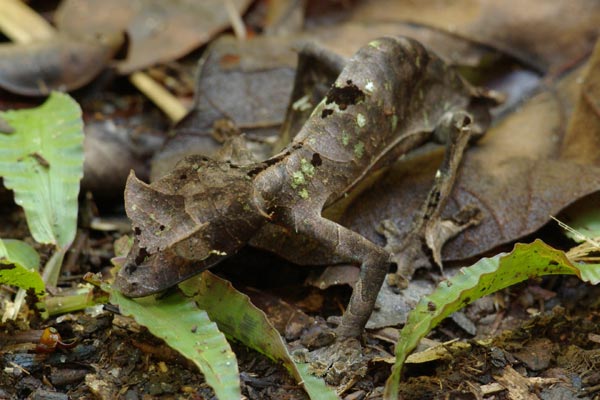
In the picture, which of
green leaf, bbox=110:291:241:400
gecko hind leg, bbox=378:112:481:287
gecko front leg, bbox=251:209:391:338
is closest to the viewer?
green leaf, bbox=110:291:241:400

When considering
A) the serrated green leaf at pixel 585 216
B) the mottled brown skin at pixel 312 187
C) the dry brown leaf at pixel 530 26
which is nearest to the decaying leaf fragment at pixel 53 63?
the dry brown leaf at pixel 530 26

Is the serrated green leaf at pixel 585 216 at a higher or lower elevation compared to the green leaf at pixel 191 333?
higher

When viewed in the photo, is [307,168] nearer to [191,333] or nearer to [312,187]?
[312,187]

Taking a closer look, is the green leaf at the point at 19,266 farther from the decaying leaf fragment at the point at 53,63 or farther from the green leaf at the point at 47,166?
the decaying leaf fragment at the point at 53,63

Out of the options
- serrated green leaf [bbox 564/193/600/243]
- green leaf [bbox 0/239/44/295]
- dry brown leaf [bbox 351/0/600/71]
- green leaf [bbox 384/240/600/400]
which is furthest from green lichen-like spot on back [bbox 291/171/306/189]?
dry brown leaf [bbox 351/0/600/71]

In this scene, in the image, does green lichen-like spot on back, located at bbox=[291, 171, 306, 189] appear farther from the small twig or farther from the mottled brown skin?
the small twig

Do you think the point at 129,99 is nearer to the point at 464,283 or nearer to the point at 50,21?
the point at 50,21

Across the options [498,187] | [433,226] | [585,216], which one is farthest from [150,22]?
[585,216]

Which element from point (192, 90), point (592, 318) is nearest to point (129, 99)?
point (192, 90)
